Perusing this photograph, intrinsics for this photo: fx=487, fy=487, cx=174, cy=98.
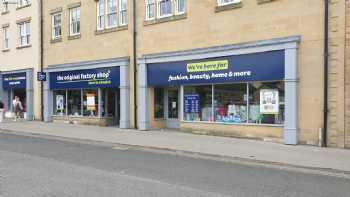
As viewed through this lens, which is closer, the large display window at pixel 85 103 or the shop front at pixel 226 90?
the shop front at pixel 226 90

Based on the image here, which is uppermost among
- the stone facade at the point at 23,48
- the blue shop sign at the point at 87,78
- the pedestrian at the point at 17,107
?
the stone facade at the point at 23,48

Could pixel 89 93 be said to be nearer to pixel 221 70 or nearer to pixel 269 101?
pixel 221 70

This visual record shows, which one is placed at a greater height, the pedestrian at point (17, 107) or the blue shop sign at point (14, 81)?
the blue shop sign at point (14, 81)

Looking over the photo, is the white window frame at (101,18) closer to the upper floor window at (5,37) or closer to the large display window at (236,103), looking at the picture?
the large display window at (236,103)

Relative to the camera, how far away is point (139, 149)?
15734mm

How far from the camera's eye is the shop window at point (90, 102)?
2498cm

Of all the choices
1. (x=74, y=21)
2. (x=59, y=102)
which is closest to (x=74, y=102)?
(x=59, y=102)

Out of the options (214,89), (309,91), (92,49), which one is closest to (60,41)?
(92,49)

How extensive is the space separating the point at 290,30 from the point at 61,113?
1558cm

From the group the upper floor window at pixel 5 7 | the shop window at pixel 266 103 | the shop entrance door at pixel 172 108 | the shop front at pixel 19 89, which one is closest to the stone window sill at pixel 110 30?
the shop entrance door at pixel 172 108

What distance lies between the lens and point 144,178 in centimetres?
989

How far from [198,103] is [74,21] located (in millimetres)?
10113

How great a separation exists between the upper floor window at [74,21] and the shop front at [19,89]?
4874 mm

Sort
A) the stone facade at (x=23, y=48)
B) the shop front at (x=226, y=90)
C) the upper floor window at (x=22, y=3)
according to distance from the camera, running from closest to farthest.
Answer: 1. the shop front at (x=226, y=90)
2. the stone facade at (x=23, y=48)
3. the upper floor window at (x=22, y=3)
